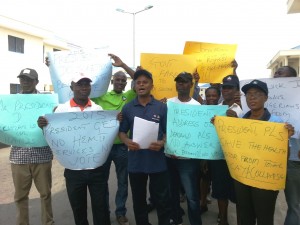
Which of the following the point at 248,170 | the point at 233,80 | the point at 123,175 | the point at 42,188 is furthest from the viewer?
the point at 123,175

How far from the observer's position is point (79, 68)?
3.92 metres

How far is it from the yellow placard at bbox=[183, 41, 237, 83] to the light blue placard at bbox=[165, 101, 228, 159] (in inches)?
53.9

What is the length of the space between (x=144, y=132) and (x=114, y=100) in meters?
1.15

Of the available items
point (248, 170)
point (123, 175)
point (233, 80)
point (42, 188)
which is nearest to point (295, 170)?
point (248, 170)

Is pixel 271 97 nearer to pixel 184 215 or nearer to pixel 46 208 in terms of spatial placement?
pixel 184 215

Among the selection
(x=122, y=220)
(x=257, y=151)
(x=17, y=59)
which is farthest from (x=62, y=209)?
(x=17, y=59)

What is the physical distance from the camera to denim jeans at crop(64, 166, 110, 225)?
10.3 ft

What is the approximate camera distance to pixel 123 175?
14.2 feet

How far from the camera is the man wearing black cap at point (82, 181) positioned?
124 inches

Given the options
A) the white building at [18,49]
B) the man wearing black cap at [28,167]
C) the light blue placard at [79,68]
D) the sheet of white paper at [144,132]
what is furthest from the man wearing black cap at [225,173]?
the white building at [18,49]

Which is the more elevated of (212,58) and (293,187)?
(212,58)

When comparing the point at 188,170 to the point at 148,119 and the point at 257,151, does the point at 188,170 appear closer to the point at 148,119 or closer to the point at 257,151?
the point at 148,119

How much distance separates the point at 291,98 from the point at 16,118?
9.81ft

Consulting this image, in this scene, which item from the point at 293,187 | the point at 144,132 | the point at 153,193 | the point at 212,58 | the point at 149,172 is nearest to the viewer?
the point at 293,187
